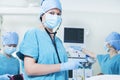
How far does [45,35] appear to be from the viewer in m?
1.22

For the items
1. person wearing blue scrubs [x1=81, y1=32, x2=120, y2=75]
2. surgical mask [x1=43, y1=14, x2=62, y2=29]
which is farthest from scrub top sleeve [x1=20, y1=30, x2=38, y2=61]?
person wearing blue scrubs [x1=81, y1=32, x2=120, y2=75]

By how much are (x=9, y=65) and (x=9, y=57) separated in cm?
10

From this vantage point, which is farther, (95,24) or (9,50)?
(95,24)

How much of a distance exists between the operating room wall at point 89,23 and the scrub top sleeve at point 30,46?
1632 millimetres

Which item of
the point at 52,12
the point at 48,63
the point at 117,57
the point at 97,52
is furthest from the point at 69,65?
the point at 97,52

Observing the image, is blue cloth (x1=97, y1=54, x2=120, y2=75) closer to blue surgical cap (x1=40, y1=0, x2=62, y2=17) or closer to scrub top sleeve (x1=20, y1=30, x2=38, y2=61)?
blue surgical cap (x1=40, y1=0, x2=62, y2=17)

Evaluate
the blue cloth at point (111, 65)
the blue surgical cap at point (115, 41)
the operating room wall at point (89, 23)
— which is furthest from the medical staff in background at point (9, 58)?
the blue surgical cap at point (115, 41)

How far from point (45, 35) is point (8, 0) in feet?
5.70

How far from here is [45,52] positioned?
113 cm

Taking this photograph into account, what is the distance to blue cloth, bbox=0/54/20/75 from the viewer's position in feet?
7.87

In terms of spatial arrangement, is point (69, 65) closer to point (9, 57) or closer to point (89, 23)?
point (9, 57)

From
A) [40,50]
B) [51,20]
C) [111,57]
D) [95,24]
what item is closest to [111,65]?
[111,57]

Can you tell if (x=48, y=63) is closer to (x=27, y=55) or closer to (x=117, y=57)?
(x=27, y=55)

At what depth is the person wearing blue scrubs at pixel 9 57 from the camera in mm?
2408
